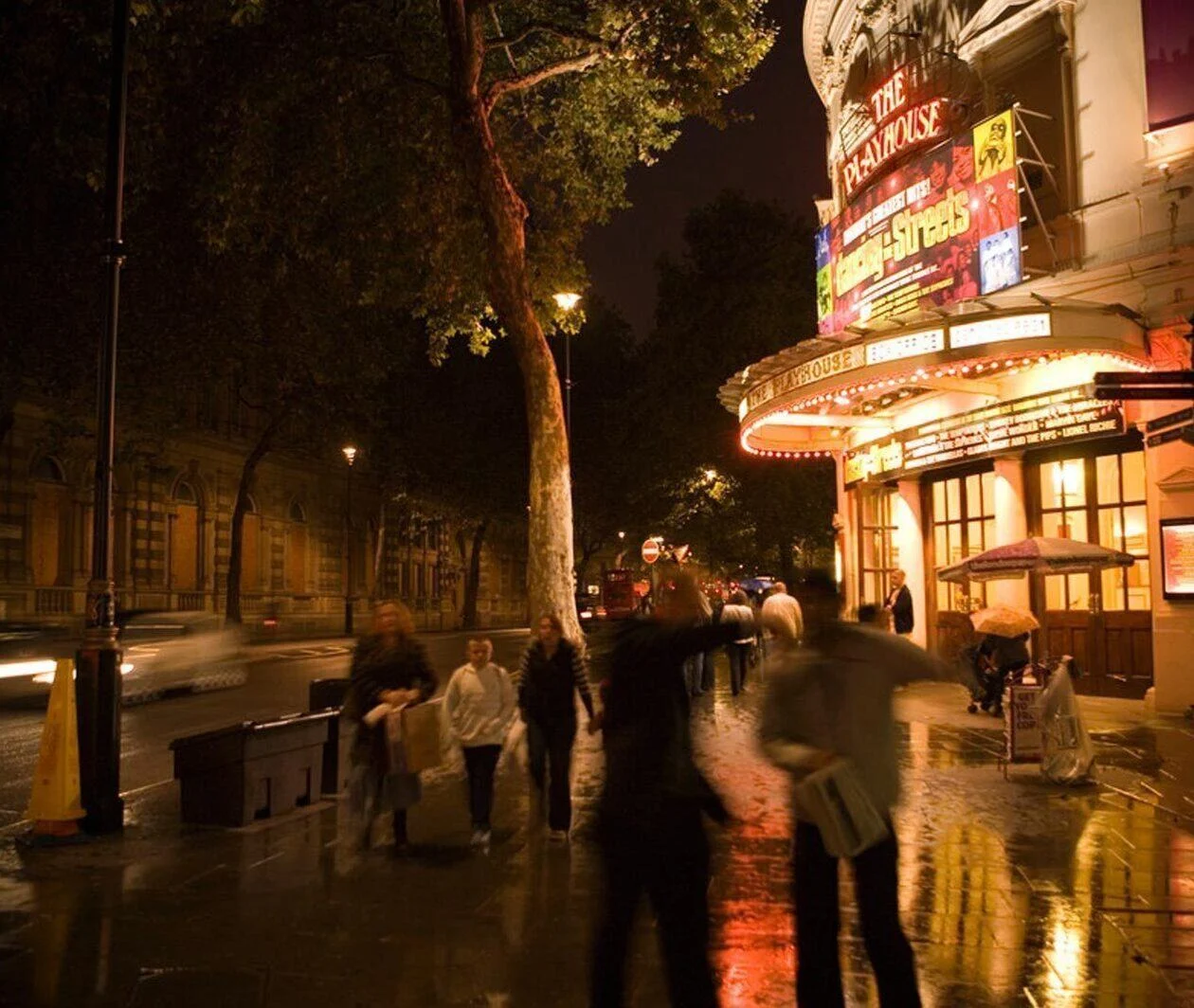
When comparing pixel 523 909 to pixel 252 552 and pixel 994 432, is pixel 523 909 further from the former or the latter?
pixel 252 552

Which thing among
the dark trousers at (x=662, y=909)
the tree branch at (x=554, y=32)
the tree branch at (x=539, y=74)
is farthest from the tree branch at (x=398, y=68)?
the dark trousers at (x=662, y=909)

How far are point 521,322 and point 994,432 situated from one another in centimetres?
731

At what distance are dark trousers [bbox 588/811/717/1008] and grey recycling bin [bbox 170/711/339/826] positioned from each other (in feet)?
16.6

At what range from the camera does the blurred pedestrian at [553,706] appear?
8.11m

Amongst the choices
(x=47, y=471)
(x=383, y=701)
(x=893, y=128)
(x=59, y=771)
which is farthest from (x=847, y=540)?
(x=47, y=471)

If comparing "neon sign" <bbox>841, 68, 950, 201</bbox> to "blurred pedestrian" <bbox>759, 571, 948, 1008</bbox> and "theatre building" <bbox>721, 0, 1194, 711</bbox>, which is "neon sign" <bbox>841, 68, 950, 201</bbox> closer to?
"theatre building" <bbox>721, 0, 1194, 711</bbox>

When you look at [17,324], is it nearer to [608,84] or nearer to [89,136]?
[89,136]

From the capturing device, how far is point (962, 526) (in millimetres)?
19172

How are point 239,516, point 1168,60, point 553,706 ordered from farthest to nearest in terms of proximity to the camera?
point 239,516
point 1168,60
point 553,706

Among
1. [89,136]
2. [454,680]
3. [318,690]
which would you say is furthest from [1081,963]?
[89,136]

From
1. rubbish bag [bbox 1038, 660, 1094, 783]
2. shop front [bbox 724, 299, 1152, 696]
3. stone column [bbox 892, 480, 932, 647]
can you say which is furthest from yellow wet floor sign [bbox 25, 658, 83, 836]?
stone column [bbox 892, 480, 932, 647]

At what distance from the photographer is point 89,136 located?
1520 cm

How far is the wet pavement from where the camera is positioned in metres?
5.10

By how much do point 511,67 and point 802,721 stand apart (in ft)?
54.5
